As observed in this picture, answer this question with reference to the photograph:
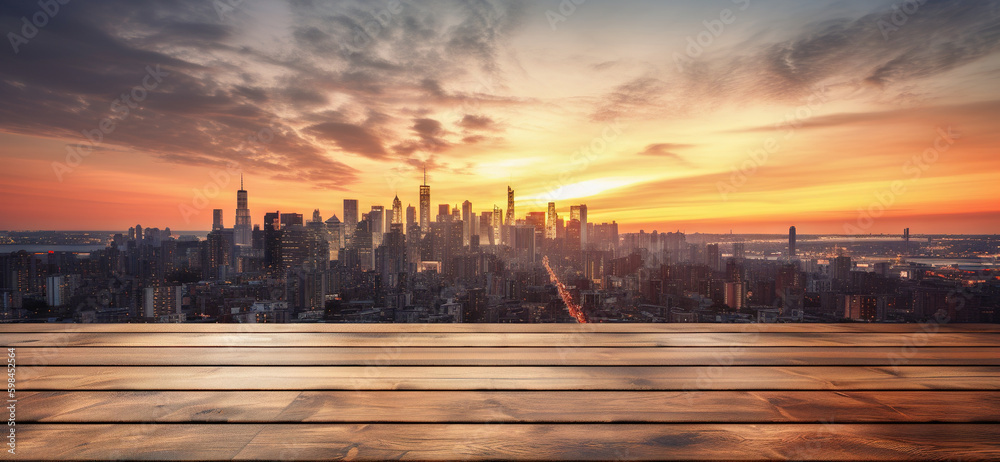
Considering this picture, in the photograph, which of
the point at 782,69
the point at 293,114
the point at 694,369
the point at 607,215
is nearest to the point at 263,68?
the point at 293,114

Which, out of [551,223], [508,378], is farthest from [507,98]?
[551,223]

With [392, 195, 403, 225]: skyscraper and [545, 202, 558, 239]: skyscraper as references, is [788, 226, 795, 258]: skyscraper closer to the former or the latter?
[545, 202, 558, 239]: skyscraper

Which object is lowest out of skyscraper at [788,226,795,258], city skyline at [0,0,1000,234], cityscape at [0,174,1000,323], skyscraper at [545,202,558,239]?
cityscape at [0,174,1000,323]

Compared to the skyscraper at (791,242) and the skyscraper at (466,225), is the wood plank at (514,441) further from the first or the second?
the skyscraper at (466,225)

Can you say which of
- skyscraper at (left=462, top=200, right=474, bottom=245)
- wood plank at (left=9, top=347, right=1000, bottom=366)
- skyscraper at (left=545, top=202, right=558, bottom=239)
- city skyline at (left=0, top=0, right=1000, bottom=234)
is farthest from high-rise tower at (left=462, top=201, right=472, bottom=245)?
wood plank at (left=9, top=347, right=1000, bottom=366)

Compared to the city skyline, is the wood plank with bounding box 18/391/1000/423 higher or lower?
lower

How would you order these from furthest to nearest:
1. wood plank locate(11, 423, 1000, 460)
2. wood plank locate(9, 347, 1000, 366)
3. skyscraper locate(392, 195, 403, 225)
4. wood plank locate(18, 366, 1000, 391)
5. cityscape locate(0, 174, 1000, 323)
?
skyscraper locate(392, 195, 403, 225), cityscape locate(0, 174, 1000, 323), wood plank locate(9, 347, 1000, 366), wood plank locate(18, 366, 1000, 391), wood plank locate(11, 423, 1000, 460)

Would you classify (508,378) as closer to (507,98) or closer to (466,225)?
(507,98)
